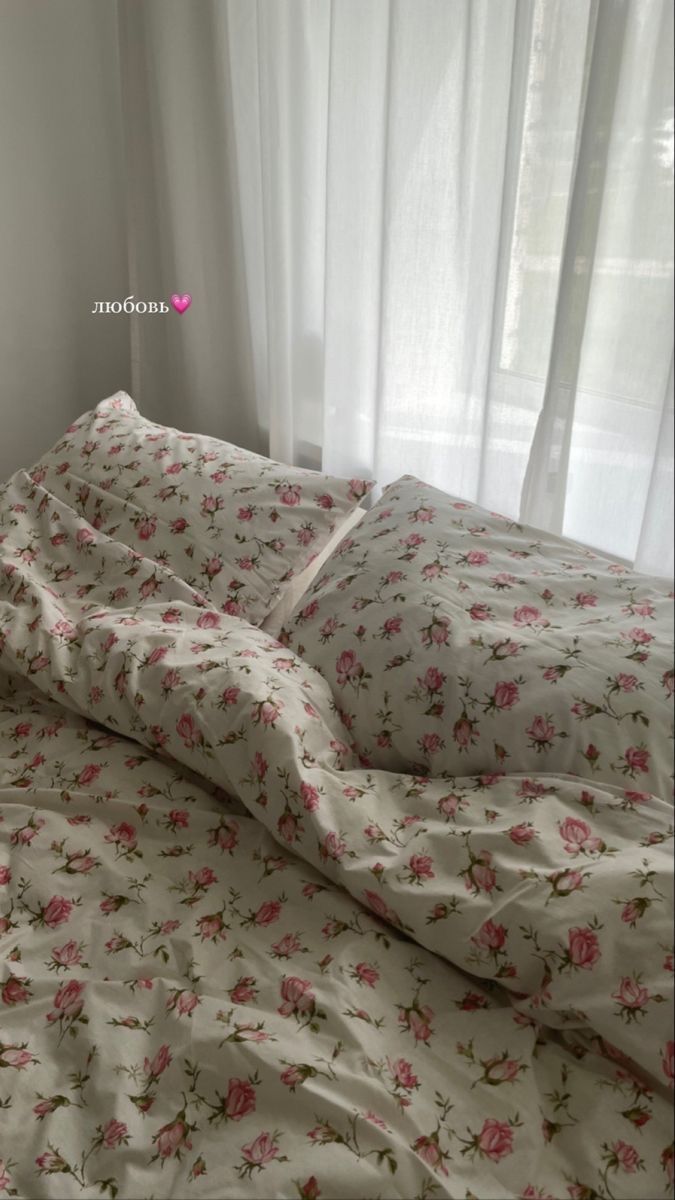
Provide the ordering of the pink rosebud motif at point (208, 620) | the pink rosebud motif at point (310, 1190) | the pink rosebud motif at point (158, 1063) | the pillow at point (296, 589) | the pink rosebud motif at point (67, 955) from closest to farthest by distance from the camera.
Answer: the pink rosebud motif at point (310, 1190), the pink rosebud motif at point (158, 1063), the pink rosebud motif at point (67, 955), the pink rosebud motif at point (208, 620), the pillow at point (296, 589)

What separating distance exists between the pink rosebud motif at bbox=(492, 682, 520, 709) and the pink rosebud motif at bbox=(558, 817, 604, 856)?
131 millimetres

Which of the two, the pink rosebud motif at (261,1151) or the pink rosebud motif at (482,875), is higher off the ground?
the pink rosebud motif at (482,875)

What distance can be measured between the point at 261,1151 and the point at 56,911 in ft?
1.12

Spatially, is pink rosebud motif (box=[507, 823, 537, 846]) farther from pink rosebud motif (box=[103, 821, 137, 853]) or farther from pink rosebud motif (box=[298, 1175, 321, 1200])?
pink rosebud motif (box=[103, 821, 137, 853])

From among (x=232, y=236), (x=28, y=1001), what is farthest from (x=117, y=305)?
(x=28, y=1001)

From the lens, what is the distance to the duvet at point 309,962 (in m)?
0.72

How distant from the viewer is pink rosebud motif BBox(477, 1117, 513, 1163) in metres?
0.71

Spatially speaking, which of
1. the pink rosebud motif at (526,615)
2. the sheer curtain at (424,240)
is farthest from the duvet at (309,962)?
the sheer curtain at (424,240)

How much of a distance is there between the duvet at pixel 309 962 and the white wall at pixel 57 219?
137cm

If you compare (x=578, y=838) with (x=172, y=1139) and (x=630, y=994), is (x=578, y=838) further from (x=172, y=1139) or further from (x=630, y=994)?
(x=172, y=1139)

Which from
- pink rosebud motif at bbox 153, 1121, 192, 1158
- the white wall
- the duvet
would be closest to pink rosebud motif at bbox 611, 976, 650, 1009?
the duvet

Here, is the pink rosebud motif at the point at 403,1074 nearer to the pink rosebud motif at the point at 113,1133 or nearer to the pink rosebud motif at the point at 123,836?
the pink rosebud motif at the point at 113,1133

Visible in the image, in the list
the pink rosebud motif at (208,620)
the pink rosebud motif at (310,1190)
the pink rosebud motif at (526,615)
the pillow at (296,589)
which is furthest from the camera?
the pillow at (296,589)

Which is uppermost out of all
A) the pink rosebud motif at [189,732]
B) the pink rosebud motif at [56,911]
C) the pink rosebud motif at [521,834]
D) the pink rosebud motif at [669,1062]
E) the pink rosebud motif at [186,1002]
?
the pink rosebud motif at [521,834]
